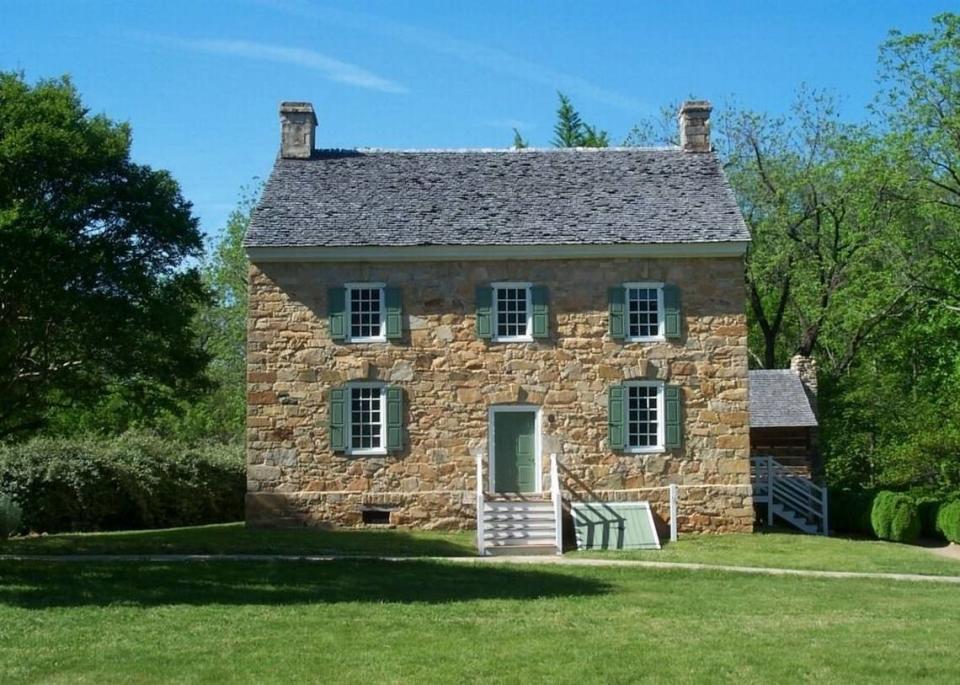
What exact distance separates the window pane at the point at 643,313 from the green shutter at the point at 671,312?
8.6 inches

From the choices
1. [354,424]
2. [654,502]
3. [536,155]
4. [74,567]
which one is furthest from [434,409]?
[74,567]

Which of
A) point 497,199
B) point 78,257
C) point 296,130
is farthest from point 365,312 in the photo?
point 78,257

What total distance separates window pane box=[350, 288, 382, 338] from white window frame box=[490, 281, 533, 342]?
235cm

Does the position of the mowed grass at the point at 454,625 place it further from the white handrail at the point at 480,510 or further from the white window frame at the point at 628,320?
the white window frame at the point at 628,320

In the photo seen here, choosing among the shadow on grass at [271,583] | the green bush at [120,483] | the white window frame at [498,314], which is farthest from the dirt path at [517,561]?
the white window frame at [498,314]

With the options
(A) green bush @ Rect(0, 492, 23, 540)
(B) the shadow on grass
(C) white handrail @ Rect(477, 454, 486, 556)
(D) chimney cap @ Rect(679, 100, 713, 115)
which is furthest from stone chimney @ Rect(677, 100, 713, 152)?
(A) green bush @ Rect(0, 492, 23, 540)

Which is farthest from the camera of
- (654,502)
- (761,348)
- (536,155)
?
(761,348)

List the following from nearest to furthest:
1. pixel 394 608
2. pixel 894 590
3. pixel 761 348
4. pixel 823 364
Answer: pixel 394 608 → pixel 894 590 → pixel 823 364 → pixel 761 348

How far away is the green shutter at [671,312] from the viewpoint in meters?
23.9

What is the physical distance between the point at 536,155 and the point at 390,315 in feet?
18.7

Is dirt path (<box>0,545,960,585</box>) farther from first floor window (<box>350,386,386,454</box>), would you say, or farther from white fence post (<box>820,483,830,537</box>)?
white fence post (<box>820,483,830,537</box>)

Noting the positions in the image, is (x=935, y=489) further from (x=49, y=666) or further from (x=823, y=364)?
(x=49, y=666)

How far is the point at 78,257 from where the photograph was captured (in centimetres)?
1638

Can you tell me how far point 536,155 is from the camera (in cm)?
2691
